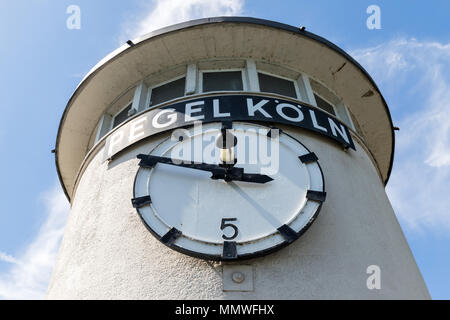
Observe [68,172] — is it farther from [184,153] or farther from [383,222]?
[383,222]

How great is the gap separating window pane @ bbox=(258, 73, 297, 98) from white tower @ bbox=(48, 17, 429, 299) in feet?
0.07

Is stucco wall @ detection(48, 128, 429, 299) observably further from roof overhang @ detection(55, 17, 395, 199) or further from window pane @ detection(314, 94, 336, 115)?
roof overhang @ detection(55, 17, 395, 199)

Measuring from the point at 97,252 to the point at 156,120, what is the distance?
1.88 metres

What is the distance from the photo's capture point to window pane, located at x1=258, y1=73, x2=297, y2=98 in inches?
276

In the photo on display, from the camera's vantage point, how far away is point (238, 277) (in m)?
4.30

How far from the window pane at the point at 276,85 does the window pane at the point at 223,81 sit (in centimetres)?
33

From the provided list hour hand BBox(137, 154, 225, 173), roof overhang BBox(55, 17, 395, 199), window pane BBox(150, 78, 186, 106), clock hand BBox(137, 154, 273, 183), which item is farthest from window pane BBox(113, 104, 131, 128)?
clock hand BBox(137, 154, 273, 183)

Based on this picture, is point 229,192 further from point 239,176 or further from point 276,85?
point 276,85

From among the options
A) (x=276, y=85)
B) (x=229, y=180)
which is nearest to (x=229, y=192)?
(x=229, y=180)

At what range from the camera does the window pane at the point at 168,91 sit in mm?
7076

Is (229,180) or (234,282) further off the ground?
(229,180)

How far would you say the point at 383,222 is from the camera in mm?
5371

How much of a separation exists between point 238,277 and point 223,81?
347 centimetres

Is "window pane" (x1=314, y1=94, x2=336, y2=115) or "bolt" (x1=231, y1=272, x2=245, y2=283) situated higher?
"window pane" (x1=314, y1=94, x2=336, y2=115)
